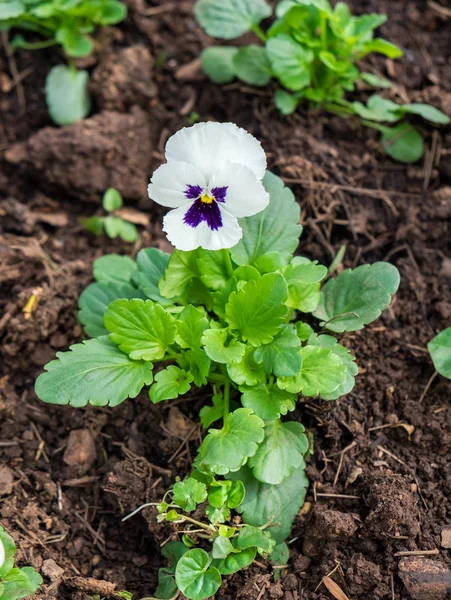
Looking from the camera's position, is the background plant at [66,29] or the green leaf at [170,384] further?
the background plant at [66,29]

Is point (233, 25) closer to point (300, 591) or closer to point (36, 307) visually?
point (36, 307)

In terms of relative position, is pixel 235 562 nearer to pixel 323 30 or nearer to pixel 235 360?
pixel 235 360

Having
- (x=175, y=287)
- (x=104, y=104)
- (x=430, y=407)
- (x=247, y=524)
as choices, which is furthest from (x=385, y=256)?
(x=104, y=104)

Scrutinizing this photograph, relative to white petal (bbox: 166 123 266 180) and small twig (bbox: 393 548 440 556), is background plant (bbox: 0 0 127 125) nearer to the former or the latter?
white petal (bbox: 166 123 266 180)

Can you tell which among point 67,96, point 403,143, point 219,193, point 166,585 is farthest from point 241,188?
point 67,96

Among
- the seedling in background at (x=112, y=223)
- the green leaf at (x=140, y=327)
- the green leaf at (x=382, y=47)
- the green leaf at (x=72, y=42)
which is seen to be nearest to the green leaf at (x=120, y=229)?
the seedling in background at (x=112, y=223)

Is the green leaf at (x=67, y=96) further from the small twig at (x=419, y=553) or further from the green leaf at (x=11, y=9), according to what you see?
the small twig at (x=419, y=553)
